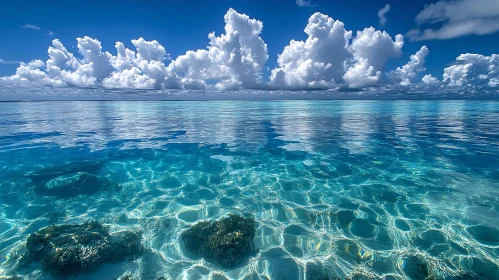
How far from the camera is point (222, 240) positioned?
8.84 m

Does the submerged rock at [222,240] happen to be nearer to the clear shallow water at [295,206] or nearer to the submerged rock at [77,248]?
the clear shallow water at [295,206]

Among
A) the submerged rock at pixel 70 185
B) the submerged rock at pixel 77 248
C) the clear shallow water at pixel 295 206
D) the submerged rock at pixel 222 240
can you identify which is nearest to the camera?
the submerged rock at pixel 77 248

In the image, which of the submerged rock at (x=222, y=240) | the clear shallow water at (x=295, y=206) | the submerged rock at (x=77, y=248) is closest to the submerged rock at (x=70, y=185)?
the clear shallow water at (x=295, y=206)

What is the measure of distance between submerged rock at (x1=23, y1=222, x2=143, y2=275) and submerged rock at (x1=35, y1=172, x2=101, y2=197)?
4.23 meters

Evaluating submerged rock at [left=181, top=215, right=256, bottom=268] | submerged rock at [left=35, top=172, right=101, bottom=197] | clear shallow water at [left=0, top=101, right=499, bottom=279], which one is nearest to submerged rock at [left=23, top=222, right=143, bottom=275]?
clear shallow water at [left=0, top=101, right=499, bottom=279]

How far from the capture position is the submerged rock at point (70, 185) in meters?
13.6

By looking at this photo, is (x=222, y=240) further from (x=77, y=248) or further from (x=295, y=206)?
(x=77, y=248)

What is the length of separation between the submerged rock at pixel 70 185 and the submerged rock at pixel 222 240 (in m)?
8.12

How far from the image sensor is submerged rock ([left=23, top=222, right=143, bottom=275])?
A: 8.02 m

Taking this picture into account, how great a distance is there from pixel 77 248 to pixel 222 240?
520cm

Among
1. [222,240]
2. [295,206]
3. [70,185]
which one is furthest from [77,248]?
[295,206]

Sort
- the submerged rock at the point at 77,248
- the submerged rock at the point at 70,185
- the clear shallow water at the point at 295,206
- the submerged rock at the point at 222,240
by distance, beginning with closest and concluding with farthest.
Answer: the submerged rock at the point at 77,248 < the clear shallow water at the point at 295,206 < the submerged rock at the point at 222,240 < the submerged rock at the point at 70,185

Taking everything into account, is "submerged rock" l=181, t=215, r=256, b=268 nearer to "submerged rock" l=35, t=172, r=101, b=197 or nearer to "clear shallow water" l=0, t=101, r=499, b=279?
"clear shallow water" l=0, t=101, r=499, b=279

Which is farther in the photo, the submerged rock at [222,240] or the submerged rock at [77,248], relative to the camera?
the submerged rock at [222,240]
